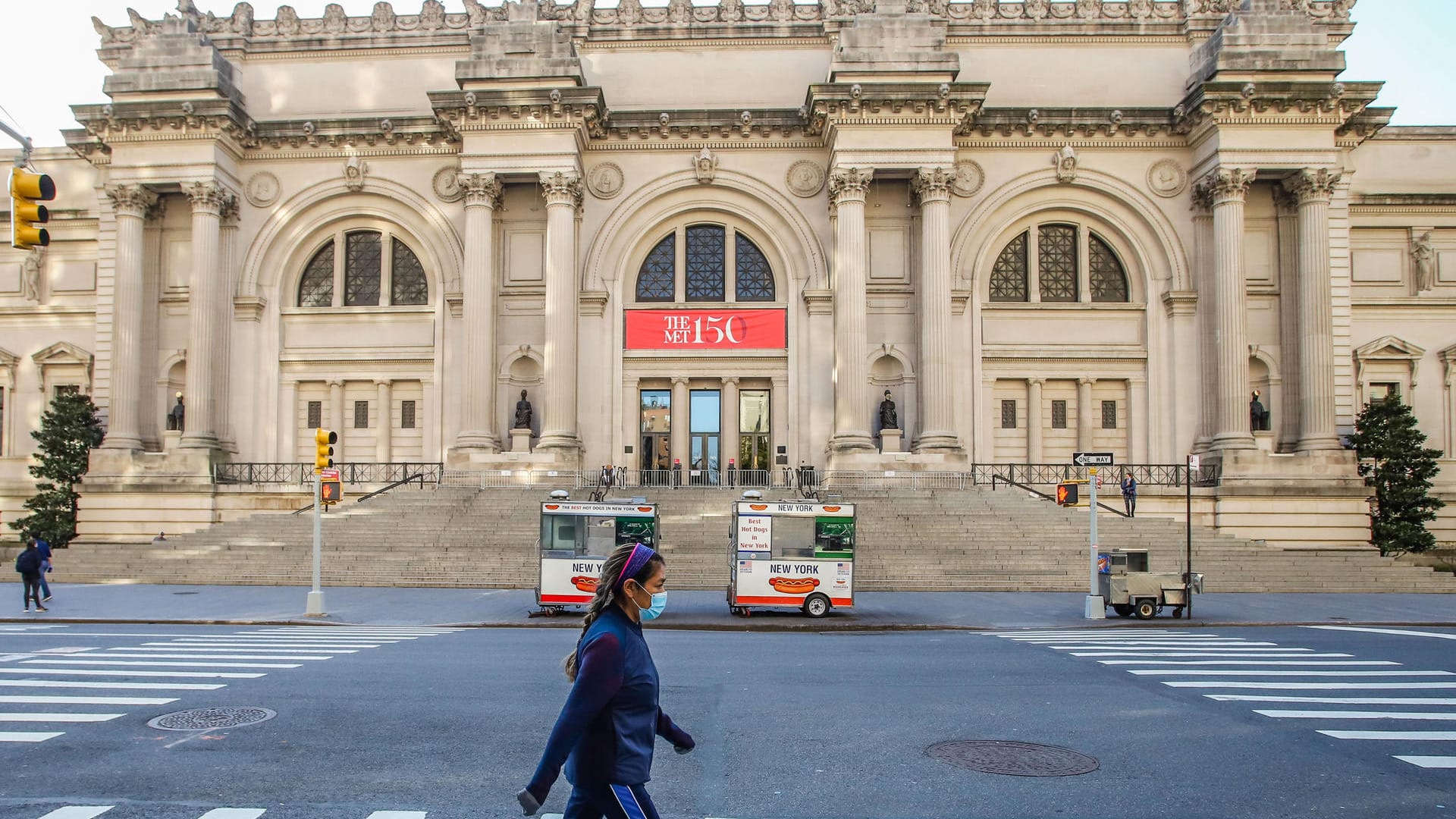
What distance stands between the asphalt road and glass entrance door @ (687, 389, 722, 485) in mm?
24469

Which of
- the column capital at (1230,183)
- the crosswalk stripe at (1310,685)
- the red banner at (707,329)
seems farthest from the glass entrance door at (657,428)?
the crosswalk stripe at (1310,685)

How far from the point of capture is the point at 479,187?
38844 mm

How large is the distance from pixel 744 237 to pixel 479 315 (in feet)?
34.4

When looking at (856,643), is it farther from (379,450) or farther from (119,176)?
(119,176)

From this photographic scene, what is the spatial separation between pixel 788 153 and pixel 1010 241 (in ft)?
29.6

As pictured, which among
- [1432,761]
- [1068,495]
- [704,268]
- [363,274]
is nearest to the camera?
[1432,761]

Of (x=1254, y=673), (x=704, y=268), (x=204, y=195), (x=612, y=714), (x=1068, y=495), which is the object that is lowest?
(x=1254, y=673)

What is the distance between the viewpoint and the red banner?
4153 centimetres

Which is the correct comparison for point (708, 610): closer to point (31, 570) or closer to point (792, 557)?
point (792, 557)

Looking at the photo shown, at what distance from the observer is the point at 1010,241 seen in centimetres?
4175

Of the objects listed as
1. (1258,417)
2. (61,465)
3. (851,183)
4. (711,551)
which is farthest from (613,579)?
(61,465)

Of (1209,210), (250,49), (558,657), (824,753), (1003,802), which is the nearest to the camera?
(1003,802)

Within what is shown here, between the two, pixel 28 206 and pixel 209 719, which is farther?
pixel 28 206

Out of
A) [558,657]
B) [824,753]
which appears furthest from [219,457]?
[824,753]
